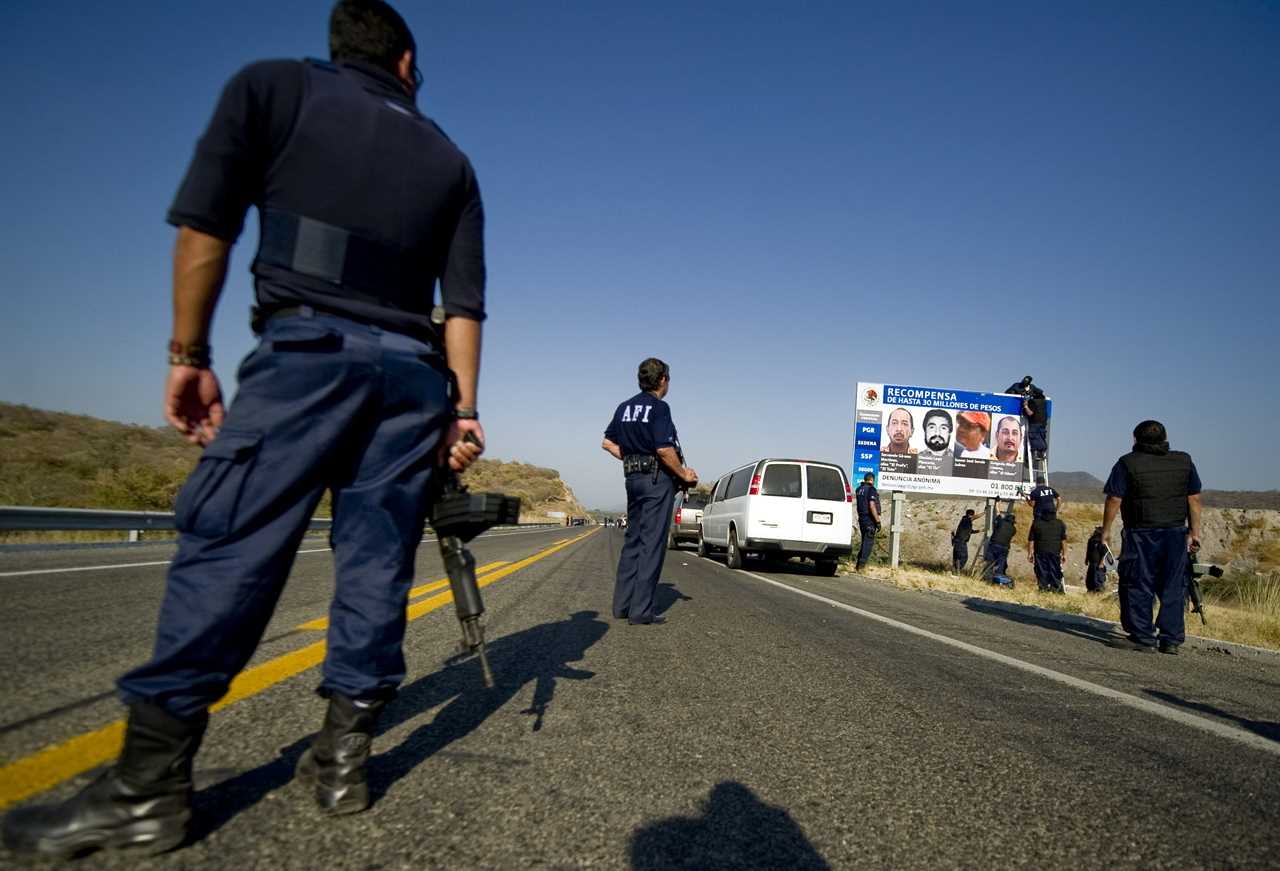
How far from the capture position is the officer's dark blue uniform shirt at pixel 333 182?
60.1 inches

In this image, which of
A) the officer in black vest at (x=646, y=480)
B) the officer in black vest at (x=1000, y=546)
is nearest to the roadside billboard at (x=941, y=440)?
the officer in black vest at (x=1000, y=546)

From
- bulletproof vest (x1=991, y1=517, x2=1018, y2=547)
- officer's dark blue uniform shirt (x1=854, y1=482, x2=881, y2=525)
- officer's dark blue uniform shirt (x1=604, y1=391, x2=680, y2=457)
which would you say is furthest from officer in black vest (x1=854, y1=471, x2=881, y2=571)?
officer's dark blue uniform shirt (x1=604, y1=391, x2=680, y2=457)

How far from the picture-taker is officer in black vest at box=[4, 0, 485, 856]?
4.65ft

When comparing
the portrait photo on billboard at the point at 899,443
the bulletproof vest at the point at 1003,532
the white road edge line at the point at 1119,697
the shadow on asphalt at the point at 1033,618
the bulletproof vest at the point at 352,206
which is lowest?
the shadow on asphalt at the point at 1033,618

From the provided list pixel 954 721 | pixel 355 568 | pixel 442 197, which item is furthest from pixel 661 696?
pixel 442 197

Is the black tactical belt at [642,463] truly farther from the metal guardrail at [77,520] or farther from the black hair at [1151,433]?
the black hair at [1151,433]

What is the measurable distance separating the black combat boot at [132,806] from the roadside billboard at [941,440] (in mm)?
18509

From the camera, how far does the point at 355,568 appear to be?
1.69 meters

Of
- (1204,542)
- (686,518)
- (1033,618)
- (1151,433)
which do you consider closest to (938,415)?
(686,518)

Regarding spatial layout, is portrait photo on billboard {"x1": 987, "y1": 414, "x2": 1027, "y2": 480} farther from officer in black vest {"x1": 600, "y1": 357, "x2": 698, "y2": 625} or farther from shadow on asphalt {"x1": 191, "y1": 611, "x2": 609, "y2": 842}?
shadow on asphalt {"x1": 191, "y1": 611, "x2": 609, "y2": 842}

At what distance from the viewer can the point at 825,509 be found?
11945 millimetres

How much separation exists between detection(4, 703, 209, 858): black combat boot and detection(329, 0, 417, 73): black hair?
66.7 inches

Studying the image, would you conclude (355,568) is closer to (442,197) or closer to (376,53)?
(442,197)

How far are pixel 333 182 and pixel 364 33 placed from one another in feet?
1.73
